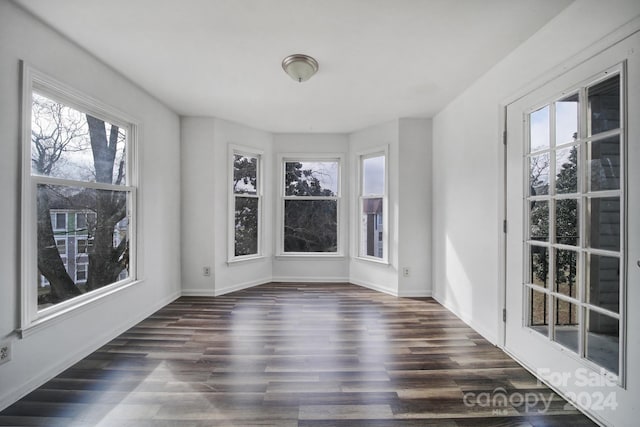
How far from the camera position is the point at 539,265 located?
2047 millimetres

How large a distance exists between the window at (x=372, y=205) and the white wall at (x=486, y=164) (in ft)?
2.49

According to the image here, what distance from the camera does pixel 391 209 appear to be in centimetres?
401

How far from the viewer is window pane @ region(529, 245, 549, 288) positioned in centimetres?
198

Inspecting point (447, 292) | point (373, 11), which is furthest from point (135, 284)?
point (447, 292)

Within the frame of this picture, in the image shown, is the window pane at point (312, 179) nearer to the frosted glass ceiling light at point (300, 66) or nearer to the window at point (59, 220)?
the frosted glass ceiling light at point (300, 66)

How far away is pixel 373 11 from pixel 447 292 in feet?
10.1

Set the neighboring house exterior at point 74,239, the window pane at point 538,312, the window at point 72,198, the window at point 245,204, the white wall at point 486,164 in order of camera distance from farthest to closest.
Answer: the window at point 245,204, the neighboring house exterior at point 74,239, the window pane at point 538,312, the window at point 72,198, the white wall at point 486,164

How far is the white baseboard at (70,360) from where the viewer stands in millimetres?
1713

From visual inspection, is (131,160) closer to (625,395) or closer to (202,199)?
(202,199)

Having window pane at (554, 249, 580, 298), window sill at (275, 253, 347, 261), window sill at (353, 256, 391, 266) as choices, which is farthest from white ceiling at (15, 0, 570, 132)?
window sill at (275, 253, 347, 261)

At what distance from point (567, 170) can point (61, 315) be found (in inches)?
146

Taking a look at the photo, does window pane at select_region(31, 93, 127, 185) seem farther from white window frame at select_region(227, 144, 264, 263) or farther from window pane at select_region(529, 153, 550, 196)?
window pane at select_region(529, 153, 550, 196)

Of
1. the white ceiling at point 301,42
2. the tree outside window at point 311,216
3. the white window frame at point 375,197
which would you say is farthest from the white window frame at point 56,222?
→ the white window frame at point 375,197

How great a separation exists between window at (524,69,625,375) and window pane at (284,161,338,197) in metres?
2.91
